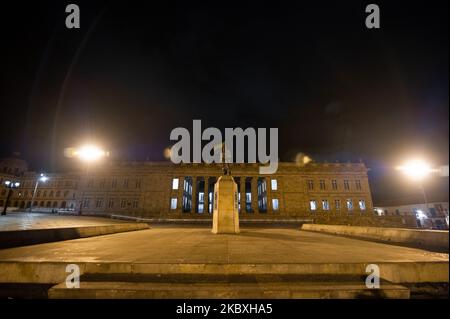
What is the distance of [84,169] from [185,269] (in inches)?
2077

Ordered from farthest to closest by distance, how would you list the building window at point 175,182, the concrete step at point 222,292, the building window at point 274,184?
the building window at point 274,184
the building window at point 175,182
the concrete step at point 222,292

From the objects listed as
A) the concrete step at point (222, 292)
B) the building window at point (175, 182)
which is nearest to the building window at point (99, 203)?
the building window at point (175, 182)

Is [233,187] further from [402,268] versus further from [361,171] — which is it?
[361,171]

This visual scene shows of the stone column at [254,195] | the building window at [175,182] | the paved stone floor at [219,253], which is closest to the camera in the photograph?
the paved stone floor at [219,253]

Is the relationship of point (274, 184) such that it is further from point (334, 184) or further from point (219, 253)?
point (219, 253)

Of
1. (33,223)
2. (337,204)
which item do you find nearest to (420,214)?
(337,204)

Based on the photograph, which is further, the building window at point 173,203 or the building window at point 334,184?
the building window at point 334,184

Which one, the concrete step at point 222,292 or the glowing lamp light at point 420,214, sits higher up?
the glowing lamp light at point 420,214

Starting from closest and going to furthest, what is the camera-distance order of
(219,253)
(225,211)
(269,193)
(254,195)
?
1. (219,253)
2. (225,211)
3. (254,195)
4. (269,193)

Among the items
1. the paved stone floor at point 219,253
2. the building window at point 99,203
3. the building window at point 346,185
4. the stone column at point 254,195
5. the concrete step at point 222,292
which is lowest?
the concrete step at point 222,292

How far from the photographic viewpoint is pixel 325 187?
4481cm

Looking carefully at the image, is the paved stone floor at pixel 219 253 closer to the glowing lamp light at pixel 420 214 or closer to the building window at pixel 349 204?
the building window at pixel 349 204

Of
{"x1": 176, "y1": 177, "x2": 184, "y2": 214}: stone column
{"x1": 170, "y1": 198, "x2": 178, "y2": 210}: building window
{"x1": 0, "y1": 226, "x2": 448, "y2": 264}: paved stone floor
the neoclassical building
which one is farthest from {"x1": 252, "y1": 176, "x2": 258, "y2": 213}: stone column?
{"x1": 0, "y1": 226, "x2": 448, "y2": 264}: paved stone floor
